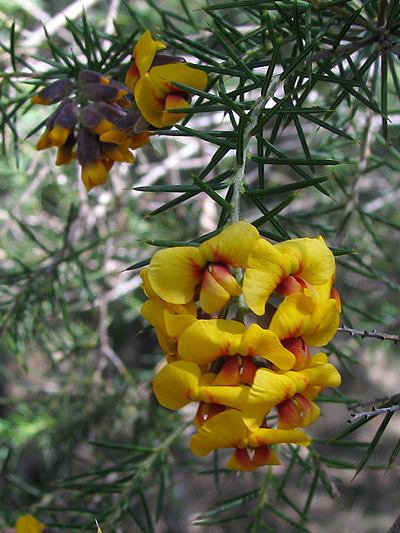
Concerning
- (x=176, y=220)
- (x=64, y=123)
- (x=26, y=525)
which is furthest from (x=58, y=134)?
(x=176, y=220)

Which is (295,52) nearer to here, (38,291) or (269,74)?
(269,74)

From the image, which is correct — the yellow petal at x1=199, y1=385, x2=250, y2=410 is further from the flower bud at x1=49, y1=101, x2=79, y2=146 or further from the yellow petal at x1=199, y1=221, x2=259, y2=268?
the flower bud at x1=49, y1=101, x2=79, y2=146

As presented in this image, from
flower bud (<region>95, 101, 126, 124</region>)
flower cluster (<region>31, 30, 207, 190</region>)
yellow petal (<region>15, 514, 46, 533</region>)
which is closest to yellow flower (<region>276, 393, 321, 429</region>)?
flower cluster (<region>31, 30, 207, 190</region>)

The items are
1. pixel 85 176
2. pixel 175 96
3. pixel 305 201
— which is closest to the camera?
pixel 175 96

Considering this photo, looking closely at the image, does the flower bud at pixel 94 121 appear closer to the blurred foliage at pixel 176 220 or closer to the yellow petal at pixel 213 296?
the blurred foliage at pixel 176 220

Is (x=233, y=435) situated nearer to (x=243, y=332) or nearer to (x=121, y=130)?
(x=243, y=332)

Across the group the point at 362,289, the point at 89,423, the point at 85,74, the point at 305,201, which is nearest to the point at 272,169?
the point at 305,201

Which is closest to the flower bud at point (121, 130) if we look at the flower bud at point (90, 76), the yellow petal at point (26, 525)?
the flower bud at point (90, 76)
